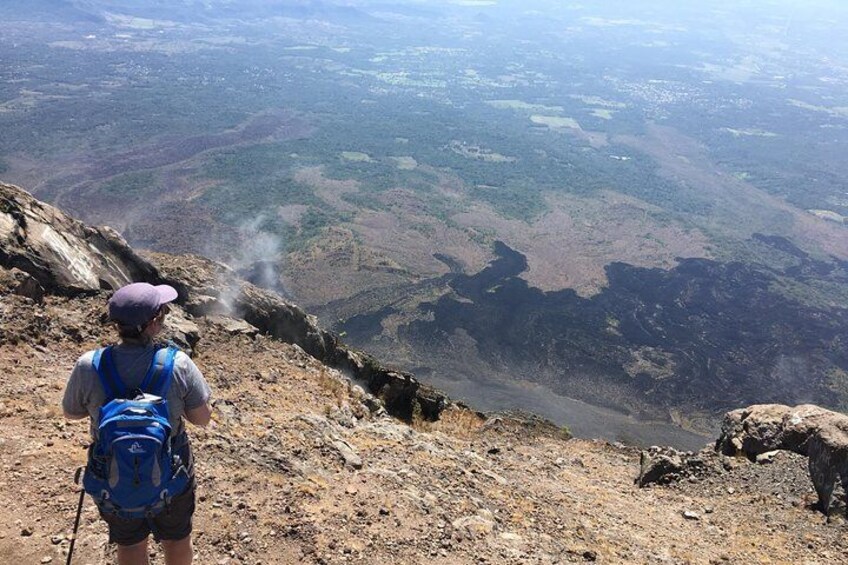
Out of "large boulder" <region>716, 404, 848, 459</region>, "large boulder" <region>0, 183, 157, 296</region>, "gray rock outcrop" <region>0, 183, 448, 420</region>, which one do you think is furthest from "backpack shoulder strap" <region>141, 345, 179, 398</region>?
"large boulder" <region>716, 404, 848, 459</region>

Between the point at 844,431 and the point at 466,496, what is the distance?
22.7 ft

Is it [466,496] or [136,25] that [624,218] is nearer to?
[466,496]

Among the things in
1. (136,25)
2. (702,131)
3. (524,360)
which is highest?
(136,25)

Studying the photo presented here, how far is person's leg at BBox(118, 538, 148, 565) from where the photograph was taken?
12.3ft

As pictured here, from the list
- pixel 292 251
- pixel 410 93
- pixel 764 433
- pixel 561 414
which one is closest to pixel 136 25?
pixel 410 93

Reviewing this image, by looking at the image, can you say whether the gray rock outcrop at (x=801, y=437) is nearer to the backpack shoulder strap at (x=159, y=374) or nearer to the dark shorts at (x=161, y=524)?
the dark shorts at (x=161, y=524)

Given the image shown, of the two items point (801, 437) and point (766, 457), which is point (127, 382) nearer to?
point (766, 457)

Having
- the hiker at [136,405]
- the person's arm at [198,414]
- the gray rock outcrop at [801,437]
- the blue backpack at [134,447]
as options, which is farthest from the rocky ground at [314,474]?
the person's arm at [198,414]

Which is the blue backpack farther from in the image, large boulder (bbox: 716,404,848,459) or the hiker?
large boulder (bbox: 716,404,848,459)

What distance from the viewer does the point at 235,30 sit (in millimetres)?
186250

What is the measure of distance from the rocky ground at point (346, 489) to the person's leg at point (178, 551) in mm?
1308

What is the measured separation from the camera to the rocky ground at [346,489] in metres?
5.69

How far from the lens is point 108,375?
3.44m

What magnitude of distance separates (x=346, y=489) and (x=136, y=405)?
4.21 meters
